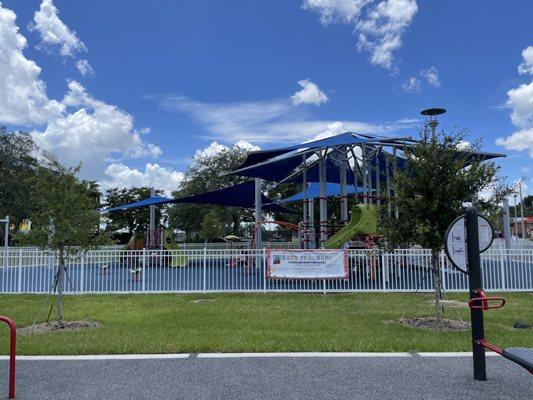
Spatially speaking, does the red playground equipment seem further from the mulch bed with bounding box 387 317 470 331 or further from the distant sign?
the mulch bed with bounding box 387 317 470 331

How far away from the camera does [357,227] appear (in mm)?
16484

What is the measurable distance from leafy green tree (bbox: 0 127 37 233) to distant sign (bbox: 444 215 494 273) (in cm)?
3805

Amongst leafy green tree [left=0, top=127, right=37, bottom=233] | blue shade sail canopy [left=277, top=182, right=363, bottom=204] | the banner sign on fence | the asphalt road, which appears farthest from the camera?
leafy green tree [left=0, top=127, right=37, bottom=233]

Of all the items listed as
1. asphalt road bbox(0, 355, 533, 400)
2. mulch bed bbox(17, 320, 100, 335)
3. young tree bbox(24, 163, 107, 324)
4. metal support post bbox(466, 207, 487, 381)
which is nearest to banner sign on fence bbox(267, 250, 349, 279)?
young tree bbox(24, 163, 107, 324)

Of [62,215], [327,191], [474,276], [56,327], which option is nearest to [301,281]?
[56,327]

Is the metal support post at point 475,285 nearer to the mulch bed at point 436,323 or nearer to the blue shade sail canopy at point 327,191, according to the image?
the mulch bed at point 436,323

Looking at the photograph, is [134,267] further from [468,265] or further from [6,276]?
[468,265]

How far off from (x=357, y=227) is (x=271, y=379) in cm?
1142

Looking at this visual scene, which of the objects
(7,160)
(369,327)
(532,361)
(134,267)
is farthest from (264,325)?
(7,160)

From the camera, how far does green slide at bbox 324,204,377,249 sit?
1653cm

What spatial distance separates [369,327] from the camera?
8.43 meters

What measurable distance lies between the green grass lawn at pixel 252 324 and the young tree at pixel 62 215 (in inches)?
59.5

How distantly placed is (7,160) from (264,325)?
3764 centimetres

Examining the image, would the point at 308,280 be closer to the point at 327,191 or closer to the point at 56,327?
the point at 56,327
